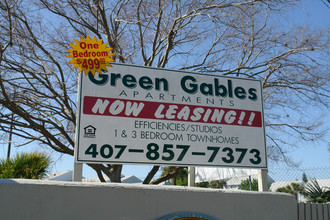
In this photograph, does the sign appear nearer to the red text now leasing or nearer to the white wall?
the red text now leasing

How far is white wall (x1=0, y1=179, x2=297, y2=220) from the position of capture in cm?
434

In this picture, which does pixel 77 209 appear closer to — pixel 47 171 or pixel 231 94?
pixel 231 94

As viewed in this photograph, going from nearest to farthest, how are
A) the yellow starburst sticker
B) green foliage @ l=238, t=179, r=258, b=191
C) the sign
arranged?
the sign → the yellow starburst sticker → green foliage @ l=238, t=179, r=258, b=191

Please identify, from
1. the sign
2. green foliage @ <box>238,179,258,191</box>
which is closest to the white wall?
the sign

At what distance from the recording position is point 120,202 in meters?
4.64

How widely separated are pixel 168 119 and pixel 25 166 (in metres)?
6.45

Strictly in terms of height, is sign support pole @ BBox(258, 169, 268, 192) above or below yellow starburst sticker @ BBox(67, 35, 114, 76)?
below

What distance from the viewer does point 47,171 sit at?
435 inches

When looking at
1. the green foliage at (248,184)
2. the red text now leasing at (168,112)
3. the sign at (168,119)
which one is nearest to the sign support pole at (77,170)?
the sign at (168,119)

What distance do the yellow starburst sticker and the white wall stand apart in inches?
73.1

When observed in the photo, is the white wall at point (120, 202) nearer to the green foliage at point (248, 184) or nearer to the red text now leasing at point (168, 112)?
the red text now leasing at point (168, 112)

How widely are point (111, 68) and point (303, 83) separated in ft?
27.3

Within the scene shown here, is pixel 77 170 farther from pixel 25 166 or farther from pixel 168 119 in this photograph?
pixel 25 166

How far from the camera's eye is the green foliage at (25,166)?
9.96m
